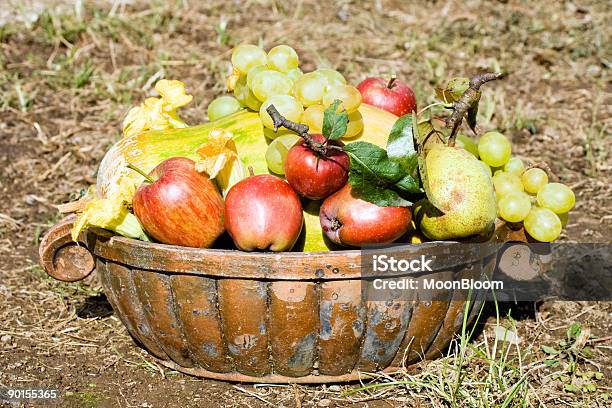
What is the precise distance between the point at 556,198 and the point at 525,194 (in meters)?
0.11

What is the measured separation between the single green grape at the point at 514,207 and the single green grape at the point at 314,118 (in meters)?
0.70

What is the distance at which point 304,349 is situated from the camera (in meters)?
2.50

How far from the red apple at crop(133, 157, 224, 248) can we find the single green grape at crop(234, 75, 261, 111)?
0.46m

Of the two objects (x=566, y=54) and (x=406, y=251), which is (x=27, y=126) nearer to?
(x=406, y=251)

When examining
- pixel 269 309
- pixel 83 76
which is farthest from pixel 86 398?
pixel 83 76

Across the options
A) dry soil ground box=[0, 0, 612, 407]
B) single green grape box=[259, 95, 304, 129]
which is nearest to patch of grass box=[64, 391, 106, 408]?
dry soil ground box=[0, 0, 612, 407]

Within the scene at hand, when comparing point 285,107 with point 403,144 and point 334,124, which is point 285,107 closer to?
point 334,124

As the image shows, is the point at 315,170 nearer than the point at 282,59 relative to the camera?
Yes

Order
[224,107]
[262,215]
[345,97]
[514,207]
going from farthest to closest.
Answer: [224,107] < [514,207] < [345,97] < [262,215]

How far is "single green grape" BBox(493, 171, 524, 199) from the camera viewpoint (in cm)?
280

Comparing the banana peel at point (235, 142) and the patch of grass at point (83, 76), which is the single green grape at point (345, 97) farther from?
the patch of grass at point (83, 76)

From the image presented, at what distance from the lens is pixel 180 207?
7.93 ft

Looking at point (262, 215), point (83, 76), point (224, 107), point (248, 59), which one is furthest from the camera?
point (83, 76)

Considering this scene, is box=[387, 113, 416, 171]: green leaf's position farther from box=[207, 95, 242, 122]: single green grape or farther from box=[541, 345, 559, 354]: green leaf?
box=[541, 345, 559, 354]: green leaf
